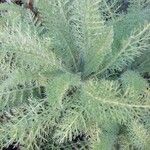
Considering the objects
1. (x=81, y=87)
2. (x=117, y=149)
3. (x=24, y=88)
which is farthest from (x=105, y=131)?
(x=24, y=88)

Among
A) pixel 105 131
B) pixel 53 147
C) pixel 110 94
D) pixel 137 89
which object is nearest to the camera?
pixel 110 94

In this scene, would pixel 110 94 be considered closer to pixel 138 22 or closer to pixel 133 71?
pixel 133 71

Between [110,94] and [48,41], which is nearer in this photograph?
[110,94]

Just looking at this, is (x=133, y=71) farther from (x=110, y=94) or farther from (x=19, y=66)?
(x=19, y=66)

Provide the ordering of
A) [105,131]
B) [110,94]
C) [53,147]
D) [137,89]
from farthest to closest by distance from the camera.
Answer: [53,147] < [105,131] < [137,89] < [110,94]

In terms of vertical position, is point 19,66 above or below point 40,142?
above

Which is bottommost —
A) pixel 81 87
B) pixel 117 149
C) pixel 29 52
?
pixel 117 149

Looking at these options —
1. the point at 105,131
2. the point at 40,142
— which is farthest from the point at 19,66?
the point at 105,131
